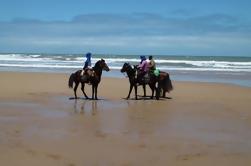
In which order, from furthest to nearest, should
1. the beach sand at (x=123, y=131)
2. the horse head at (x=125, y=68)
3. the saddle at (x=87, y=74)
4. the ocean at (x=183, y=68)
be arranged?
the ocean at (x=183, y=68) < the horse head at (x=125, y=68) < the saddle at (x=87, y=74) < the beach sand at (x=123, y=131)

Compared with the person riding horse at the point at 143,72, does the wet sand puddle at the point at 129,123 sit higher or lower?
lower

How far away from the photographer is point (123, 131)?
959 centimetres

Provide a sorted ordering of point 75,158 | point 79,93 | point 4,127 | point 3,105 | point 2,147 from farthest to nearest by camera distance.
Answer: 1. point 79,93
2. point 3,105
3. point 4,127
4. point 2,147
5. point 75,158

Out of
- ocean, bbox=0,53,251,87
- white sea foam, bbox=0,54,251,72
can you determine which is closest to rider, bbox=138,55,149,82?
ocean, bbox=0,53,251,87

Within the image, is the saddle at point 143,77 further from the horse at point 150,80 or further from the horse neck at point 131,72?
the horse neck at point 131,72

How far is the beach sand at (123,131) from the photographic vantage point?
7227mm

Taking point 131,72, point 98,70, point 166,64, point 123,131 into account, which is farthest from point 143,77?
point 166,64

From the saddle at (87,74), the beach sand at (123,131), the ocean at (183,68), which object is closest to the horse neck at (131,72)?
the beach sand at (123,131)

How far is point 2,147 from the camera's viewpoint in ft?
25.2

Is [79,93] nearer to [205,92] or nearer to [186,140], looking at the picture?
[205,92]

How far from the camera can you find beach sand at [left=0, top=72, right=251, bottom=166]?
7227mm

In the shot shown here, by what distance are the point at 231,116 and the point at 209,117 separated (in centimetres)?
69

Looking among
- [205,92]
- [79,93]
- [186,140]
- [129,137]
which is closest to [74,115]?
[129,137]

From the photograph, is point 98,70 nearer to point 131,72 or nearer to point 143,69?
point 131,72
